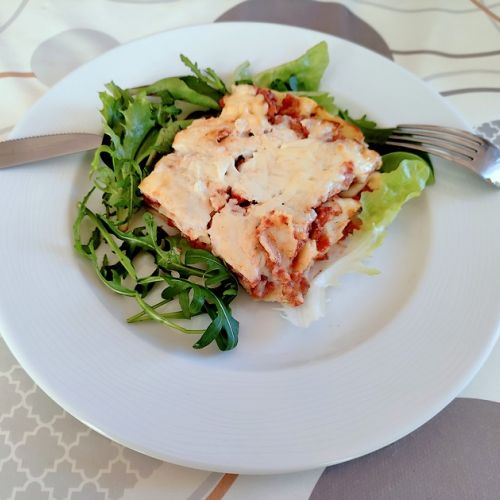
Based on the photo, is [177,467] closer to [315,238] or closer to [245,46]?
[315,238]

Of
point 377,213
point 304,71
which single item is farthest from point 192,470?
point 304,71

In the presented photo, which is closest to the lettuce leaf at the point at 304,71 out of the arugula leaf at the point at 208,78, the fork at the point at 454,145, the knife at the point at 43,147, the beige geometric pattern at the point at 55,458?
the arugula leaf at the point at 208,78

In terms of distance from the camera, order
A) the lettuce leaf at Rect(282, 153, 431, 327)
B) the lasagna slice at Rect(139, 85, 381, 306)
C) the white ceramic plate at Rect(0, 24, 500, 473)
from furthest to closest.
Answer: the lettuce leaf at Rect(282, 153, 431, 327) < the lasagna slice at Rect(139, 85, 381, 306) < the white ceramic plate at Rect(0, 24, 500, 473)

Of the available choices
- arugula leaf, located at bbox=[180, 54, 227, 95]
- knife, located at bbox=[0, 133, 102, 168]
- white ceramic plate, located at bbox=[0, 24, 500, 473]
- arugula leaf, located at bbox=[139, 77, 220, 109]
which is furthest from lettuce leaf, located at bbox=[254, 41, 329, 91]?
knife, located at bbox=[0, 133, 102, 168]

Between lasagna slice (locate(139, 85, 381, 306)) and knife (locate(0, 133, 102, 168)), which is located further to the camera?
knife (locate(0, 133, 102, 168))

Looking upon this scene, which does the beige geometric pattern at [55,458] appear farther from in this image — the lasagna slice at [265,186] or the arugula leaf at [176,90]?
the arugula leaf at [176,90]

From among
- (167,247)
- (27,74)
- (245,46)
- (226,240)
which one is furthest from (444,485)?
(27,74)

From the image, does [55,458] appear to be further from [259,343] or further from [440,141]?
[440,141]

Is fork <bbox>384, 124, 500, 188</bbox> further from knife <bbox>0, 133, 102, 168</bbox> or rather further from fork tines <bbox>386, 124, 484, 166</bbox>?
knife <bbox>0, 133, 102, 168</bbox>
